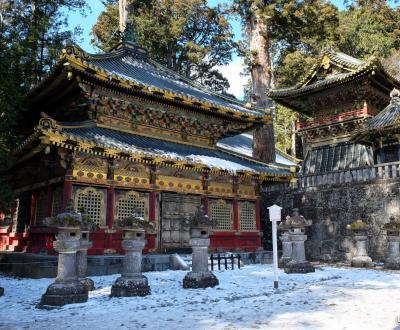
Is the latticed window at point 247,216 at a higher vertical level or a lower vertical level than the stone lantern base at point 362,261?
higher

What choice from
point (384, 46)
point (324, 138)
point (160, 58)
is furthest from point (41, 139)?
point (384, 46)

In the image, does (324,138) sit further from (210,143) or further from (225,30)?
(225,30)

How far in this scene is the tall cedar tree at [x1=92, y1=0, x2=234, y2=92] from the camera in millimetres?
36656

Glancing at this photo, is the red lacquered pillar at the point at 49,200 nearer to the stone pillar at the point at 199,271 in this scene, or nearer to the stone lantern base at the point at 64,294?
the stone pillar at the point at 199,271

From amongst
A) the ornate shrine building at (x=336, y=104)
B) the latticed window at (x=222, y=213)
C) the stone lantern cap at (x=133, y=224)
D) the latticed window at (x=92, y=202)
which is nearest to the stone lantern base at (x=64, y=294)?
the stone lantern cap at (x=133, y=224)

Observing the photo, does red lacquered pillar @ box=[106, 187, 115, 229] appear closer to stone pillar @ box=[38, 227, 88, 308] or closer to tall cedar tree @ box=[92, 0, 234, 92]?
stone pillar @ box=[38, 227, 88, 308]

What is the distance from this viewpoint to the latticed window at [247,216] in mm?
19781

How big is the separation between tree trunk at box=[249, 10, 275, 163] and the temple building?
5.11 feet

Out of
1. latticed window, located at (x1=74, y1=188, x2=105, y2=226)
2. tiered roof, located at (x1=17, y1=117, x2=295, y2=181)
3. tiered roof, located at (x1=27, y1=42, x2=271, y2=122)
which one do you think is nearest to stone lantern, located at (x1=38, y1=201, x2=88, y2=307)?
tiered roof, located at (x1=17, y1=117, x2=295, y2=181)

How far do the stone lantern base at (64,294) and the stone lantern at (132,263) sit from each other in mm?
884

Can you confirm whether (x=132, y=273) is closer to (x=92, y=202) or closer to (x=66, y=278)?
(x=66, y=278)

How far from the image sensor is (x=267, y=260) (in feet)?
60.3

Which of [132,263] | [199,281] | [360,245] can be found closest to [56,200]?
[132,263]

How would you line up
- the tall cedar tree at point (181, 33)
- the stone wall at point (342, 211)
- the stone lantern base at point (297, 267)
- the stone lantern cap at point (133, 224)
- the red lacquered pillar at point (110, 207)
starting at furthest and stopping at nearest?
the tall cedar tree at point (181, 33), the stone wall at point (342, 211), the red lacquered pillar at point (110, 207), the stone lantern base at point (297, 267), the stone lantern cap at point (133, 224)
